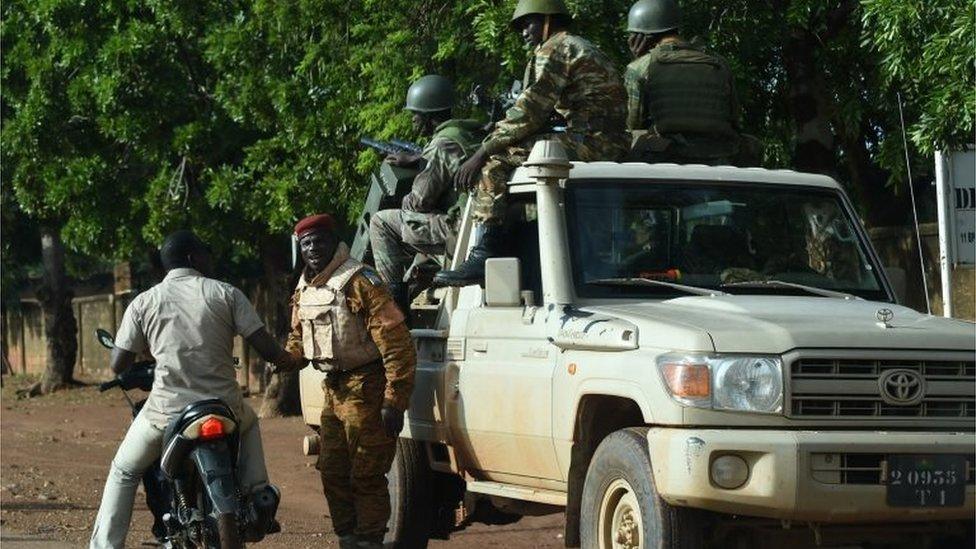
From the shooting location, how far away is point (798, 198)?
25.6ft

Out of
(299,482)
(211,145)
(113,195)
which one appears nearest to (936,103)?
(299,482)

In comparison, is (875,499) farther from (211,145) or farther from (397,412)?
(211,145)

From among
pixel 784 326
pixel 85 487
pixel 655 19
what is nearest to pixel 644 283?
pixel 784 326

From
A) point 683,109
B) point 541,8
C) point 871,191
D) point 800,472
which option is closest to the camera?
point 800,472

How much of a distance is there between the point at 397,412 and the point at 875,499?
8.19ft

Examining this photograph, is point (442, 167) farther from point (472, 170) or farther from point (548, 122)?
point (472, 170)

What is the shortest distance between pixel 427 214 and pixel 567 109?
1.32 meters

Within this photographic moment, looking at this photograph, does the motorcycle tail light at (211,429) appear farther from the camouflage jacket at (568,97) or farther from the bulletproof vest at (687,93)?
the bulletproof vest at (687,93)

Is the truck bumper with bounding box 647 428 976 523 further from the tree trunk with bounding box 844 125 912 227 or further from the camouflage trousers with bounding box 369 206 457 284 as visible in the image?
the tree trunk with bounding box 844 125 912 227

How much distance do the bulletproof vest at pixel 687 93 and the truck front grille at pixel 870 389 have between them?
8.40 ft

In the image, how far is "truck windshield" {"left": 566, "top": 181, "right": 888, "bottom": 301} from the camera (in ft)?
24.0

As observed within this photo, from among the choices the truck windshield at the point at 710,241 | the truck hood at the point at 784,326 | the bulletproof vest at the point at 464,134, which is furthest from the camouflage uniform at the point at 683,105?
the truck hood at the point at 784,326

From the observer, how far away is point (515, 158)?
8023 mm

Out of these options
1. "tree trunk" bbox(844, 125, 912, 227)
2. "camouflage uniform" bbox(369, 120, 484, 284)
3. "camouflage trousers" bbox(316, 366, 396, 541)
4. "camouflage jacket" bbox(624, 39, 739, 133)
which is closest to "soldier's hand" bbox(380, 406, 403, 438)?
"camouflage trousers" bbox(316, 366, 396, 541)
